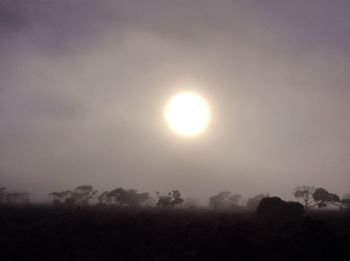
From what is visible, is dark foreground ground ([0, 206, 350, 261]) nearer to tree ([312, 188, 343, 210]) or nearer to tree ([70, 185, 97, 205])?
tree ([312, 188, 343, 210])

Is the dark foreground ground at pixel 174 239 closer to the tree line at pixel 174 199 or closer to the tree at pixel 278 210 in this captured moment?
the tree at pixel 278 210

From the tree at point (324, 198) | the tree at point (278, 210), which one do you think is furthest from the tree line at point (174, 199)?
the tree at point (278, 210)

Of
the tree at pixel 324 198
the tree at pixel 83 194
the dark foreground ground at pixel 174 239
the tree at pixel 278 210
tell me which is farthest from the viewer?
the tree at pixel 83 194

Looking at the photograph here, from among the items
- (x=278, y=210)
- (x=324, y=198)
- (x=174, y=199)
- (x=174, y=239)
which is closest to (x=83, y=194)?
(x=174, y=199)

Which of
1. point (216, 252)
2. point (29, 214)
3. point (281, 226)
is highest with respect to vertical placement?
point (29, 214)

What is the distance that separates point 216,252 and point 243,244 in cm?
318

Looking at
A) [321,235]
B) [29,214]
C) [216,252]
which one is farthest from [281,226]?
[29,214]

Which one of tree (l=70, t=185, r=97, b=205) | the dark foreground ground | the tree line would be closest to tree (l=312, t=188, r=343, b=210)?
the tree line

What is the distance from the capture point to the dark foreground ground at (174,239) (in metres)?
33.1

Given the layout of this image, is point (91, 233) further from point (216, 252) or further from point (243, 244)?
point (243, 244)

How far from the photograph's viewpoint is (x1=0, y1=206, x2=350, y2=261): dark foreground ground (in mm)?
33094

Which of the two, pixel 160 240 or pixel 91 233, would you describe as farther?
pixel 91 233

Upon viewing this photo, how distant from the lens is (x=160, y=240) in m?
36.8

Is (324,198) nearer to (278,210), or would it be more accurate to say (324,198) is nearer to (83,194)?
(278,210)
